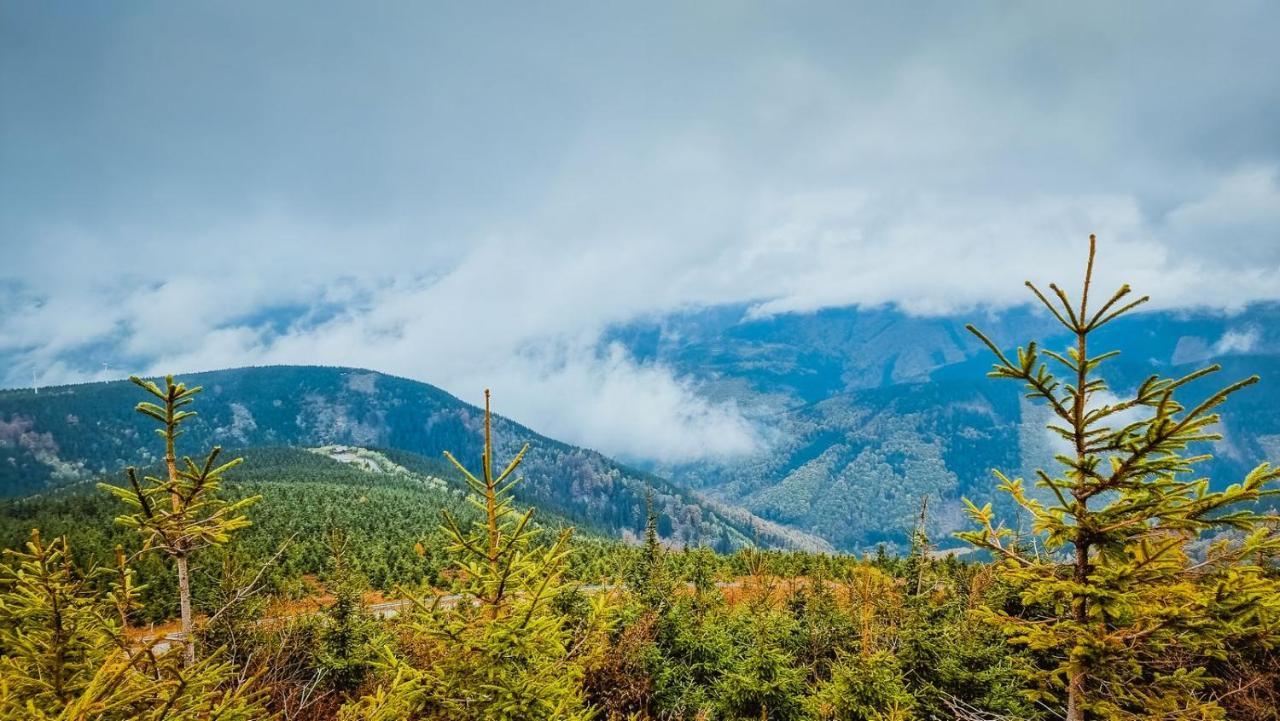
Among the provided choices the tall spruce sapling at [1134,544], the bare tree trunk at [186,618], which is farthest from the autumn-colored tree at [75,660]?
the tall spruce sapling at [1134,544]

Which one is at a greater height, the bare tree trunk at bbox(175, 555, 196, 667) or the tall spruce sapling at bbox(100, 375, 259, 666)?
the tall spruce sapling at bbox(100, 375, 259, 666)

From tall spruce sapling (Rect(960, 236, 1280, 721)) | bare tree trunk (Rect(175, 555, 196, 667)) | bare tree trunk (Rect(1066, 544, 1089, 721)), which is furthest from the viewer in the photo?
bare tree trunk (Rect(175, 555, 196, 667))

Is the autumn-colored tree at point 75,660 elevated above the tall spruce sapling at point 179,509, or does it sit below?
below

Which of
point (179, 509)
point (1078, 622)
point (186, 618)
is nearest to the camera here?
point (1078, 622)

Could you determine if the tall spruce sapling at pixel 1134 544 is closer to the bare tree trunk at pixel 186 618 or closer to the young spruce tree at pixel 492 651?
the young spruce tree at pixel 492 651

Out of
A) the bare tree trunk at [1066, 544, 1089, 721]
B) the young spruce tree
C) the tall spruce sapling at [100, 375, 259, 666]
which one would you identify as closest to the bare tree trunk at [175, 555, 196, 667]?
the tall spruce sapling at [100, 375, 259, 666]

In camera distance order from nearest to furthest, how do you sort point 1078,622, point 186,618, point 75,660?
point 1078,622 < point 186,618 < point 75,660

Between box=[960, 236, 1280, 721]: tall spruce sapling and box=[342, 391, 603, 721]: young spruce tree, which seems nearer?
box=[960, 236, 1280, 721]: tall spruce sapling

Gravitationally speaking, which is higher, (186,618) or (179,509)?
(179,509)

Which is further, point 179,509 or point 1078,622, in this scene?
point 179,509

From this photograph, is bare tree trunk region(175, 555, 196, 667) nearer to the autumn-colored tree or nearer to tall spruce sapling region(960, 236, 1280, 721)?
the autumn-colored tree

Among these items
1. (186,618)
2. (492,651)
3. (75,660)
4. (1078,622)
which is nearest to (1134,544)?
(1078,622)

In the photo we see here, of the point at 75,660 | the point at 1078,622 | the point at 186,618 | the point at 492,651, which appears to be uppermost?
the point at 1078,622

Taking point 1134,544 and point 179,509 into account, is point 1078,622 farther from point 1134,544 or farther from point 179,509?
point 179,509
